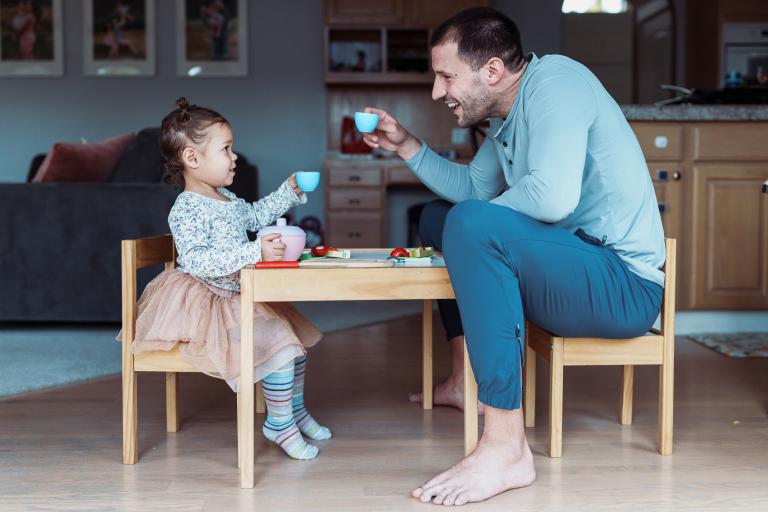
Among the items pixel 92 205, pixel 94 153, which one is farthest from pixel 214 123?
pixel 94 153

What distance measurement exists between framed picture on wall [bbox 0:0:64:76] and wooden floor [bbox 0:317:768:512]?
13.9 feet

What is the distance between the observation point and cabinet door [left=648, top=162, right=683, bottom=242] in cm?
351

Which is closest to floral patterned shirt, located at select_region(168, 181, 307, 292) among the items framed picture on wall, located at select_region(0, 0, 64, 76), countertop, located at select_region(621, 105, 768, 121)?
countertop, located at select_region(621, 105, 768, 121)

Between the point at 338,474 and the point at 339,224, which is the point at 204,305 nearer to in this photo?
the point at 338,474

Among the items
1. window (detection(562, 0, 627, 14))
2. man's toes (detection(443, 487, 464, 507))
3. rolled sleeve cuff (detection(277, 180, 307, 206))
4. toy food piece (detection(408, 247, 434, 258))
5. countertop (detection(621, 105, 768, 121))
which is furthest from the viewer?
window (detection(562, 0, 627, 14))

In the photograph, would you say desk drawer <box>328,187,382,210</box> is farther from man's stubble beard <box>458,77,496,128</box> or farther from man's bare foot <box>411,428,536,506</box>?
man's bare foot <box>411,428,536,506</box>

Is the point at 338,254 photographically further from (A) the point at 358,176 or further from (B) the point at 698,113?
(A) the point at 358,176

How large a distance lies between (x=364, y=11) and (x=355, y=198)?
1.31m

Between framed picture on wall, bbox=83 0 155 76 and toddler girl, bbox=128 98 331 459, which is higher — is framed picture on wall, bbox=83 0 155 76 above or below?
above

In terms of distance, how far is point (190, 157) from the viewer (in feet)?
6.53

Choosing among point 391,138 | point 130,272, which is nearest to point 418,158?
point 391,138

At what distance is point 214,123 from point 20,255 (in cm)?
199

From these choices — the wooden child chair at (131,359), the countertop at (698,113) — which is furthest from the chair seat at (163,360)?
the countertop at (698,113)

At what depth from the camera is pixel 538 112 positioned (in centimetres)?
174
